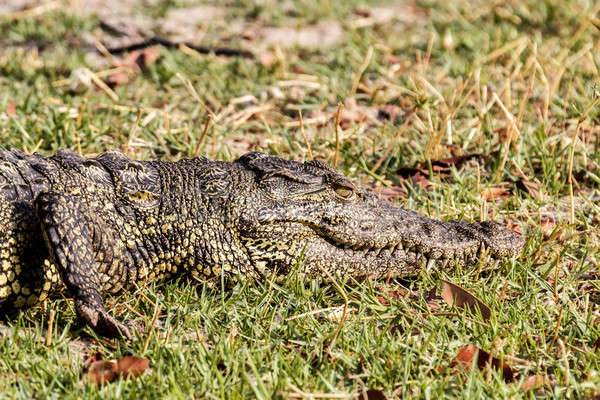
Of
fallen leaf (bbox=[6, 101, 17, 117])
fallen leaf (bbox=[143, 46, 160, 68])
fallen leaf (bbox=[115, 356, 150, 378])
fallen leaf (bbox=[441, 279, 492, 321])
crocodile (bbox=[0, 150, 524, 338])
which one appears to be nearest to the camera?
fallen leaf (bbox=[115, 356, 150, 378])

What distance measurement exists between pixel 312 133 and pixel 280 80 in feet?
3.86

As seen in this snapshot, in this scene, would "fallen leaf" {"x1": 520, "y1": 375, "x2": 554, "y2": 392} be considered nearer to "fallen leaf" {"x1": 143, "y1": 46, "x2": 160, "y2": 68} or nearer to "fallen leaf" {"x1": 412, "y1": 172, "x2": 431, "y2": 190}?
"fallen leaf" {"x1": 412, "y1": 172, "x2": 431, "y2": 190}

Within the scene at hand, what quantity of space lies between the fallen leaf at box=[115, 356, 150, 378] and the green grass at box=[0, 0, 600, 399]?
6 centimetres

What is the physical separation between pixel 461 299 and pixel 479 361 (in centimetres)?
52

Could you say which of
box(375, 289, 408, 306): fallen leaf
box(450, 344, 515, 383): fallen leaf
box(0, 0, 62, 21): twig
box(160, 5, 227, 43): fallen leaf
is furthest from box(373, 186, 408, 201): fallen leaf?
box(0, 0, 62, 21): twig

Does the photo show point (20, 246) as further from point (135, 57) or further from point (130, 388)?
point (135, 57)

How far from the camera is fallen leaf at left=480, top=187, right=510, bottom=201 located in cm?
493

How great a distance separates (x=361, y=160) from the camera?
5.21 metres

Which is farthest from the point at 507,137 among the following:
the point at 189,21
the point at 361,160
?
the point at 189,21

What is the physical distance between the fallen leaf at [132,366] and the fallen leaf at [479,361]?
4.44ft

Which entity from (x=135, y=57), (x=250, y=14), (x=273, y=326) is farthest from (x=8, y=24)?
(x=273, y=326)

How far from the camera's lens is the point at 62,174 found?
362cm

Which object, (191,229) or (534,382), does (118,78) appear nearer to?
(191,229)

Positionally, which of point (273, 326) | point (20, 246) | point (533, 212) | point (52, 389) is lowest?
point (533, 212)
